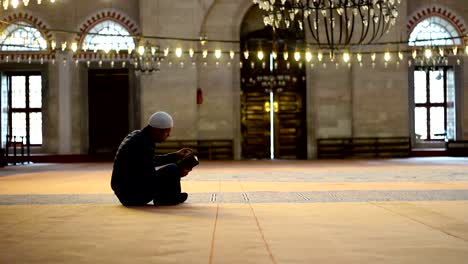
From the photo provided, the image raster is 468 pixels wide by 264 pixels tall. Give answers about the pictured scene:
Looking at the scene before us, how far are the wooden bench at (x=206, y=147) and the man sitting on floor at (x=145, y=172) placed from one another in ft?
40.5

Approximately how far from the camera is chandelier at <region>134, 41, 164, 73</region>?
16.6 m

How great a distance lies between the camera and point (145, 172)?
20.6 ft

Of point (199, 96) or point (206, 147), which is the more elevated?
point (199, 96)

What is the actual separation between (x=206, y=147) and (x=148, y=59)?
3223 mm

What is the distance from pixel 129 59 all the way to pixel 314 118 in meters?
5.82

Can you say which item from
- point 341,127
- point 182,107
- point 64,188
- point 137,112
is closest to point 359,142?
point 341,127

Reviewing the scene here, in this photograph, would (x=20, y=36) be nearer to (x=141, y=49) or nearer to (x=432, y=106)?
(x=141, y=49)

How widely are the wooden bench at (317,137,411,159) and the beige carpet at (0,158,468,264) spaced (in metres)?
10.7

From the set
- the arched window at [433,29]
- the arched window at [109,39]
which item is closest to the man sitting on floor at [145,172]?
the arched window at [109,39]

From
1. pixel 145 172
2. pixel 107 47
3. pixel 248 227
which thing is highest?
pixel 107 47

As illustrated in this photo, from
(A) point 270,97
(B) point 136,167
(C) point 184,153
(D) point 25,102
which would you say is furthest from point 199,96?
(B) point 136,167

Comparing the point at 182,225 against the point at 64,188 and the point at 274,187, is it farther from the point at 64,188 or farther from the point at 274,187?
the point at 64,188

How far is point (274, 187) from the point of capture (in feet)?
28.6

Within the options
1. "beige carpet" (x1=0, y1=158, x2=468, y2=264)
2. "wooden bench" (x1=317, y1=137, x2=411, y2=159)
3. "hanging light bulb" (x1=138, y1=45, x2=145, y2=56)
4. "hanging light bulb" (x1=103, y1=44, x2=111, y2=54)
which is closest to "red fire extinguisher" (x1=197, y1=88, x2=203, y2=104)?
"hanging light bulb" (x1=103, y1=44, x2=111, y2=54)
